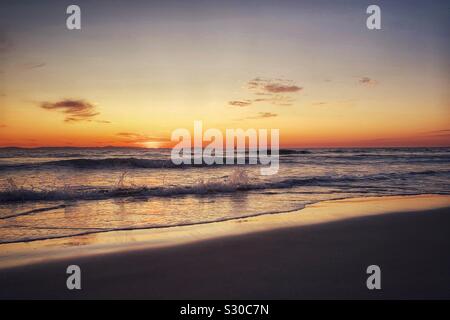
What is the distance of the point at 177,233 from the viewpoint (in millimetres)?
6531

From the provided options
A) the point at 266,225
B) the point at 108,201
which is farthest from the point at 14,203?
the point at 266,225

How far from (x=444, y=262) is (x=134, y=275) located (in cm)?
394

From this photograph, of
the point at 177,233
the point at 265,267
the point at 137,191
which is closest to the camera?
the point at 265,267

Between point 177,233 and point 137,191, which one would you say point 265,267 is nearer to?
point 177,233

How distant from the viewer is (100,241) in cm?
596

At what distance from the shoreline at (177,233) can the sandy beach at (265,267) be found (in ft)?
0.31

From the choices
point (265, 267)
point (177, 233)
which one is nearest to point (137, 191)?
point (177, 233)

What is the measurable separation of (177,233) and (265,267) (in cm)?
240

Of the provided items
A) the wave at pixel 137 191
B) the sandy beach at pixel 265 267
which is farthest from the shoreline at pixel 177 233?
the wave at pixel 137 191

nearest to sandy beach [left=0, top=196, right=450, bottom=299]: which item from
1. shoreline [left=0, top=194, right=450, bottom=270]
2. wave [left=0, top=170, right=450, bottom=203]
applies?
shoreline [left=0, top=194, right=450, bottom=270]

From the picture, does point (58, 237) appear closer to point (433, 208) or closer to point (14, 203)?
point (14, 203)

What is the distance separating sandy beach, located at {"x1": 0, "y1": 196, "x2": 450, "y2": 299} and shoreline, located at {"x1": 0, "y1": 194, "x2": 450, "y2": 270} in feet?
0.31

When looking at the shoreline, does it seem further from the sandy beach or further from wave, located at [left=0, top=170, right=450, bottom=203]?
wave, located at [left=0, top=170, right=450, bottom=203]
